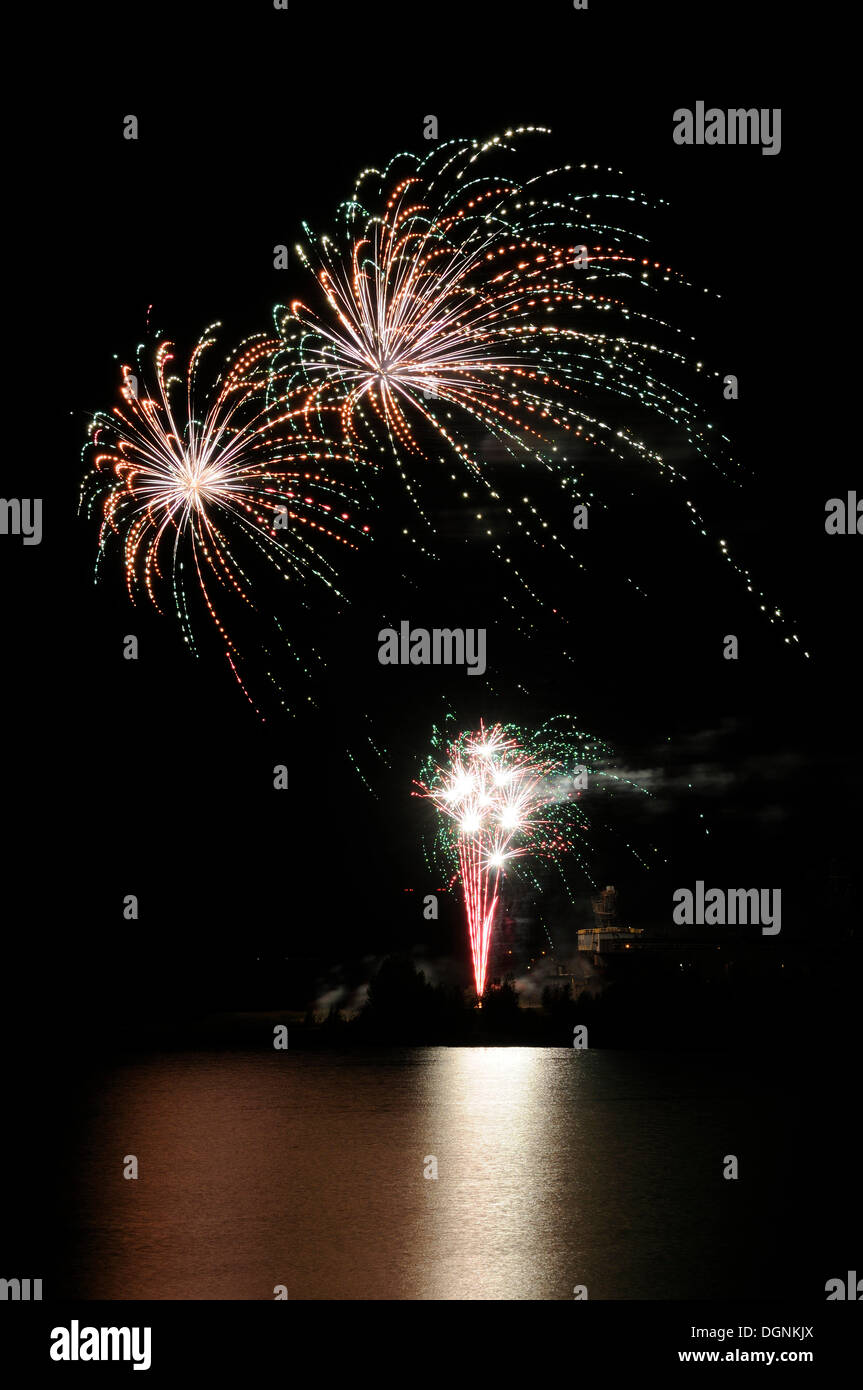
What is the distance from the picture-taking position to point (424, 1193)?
10.7m

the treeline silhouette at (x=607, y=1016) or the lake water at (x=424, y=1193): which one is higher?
the lake water at (x=424, y=1193)

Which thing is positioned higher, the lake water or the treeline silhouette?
the lake water

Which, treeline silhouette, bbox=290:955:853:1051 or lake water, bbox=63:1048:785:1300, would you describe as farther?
treeline silhouette, bbox=290:955:853:1051

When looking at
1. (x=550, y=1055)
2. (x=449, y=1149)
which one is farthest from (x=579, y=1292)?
(x=550, y=1055)

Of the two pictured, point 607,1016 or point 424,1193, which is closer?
point 424,1193

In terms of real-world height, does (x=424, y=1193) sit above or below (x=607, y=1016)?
above

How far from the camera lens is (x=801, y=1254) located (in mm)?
8641

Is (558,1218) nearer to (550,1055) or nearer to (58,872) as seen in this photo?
(550,1055)

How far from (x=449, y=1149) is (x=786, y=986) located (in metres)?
19.9

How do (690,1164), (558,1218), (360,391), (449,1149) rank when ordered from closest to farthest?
1. (558,1218)
2. (690,1164)
3. (449,1149)
4. (360,391)

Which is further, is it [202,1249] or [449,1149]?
[449,1149]

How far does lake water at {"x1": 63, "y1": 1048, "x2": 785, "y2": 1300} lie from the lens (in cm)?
810

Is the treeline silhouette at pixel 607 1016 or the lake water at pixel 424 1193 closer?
the lake water at pixel 424 1193

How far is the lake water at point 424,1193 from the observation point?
→ 810cm
